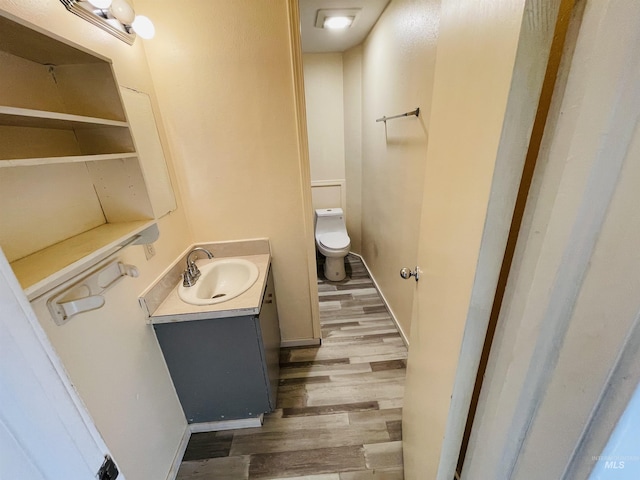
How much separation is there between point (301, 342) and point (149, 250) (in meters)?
1.33

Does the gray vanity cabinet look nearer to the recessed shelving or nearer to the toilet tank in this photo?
the recessed shelving

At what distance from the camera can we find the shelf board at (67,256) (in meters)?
0.59

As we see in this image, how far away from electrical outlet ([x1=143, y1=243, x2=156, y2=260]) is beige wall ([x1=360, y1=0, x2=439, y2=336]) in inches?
59.2

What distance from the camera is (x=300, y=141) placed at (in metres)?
1.48

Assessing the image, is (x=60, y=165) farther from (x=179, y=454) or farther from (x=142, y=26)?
(x=179, y=454)

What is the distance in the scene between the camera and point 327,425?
56.6 inches

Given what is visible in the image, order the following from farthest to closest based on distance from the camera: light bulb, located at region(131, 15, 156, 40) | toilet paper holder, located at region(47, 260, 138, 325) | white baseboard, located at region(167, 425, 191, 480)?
1. white baseboard, located at region(167, 425, 191, 480)
2. light bulb, located at region(131, 15, 156, 40)
3. toilet paper holder, located at region(47, 260, 138, 325)

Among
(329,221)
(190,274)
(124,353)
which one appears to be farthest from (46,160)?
(329,221)

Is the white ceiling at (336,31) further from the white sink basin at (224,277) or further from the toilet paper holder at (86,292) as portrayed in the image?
the toilet paper holder at (86,292)

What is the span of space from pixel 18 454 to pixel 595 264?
0.87 metres

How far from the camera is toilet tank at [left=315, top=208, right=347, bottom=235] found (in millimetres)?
3069

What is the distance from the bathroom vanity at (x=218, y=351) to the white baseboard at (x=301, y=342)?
545mm

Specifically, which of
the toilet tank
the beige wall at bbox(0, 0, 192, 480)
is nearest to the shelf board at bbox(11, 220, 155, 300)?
the beige wall at bbox(0, 0, 192, 480)

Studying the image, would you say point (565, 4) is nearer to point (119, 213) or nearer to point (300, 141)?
point (300, 141)
